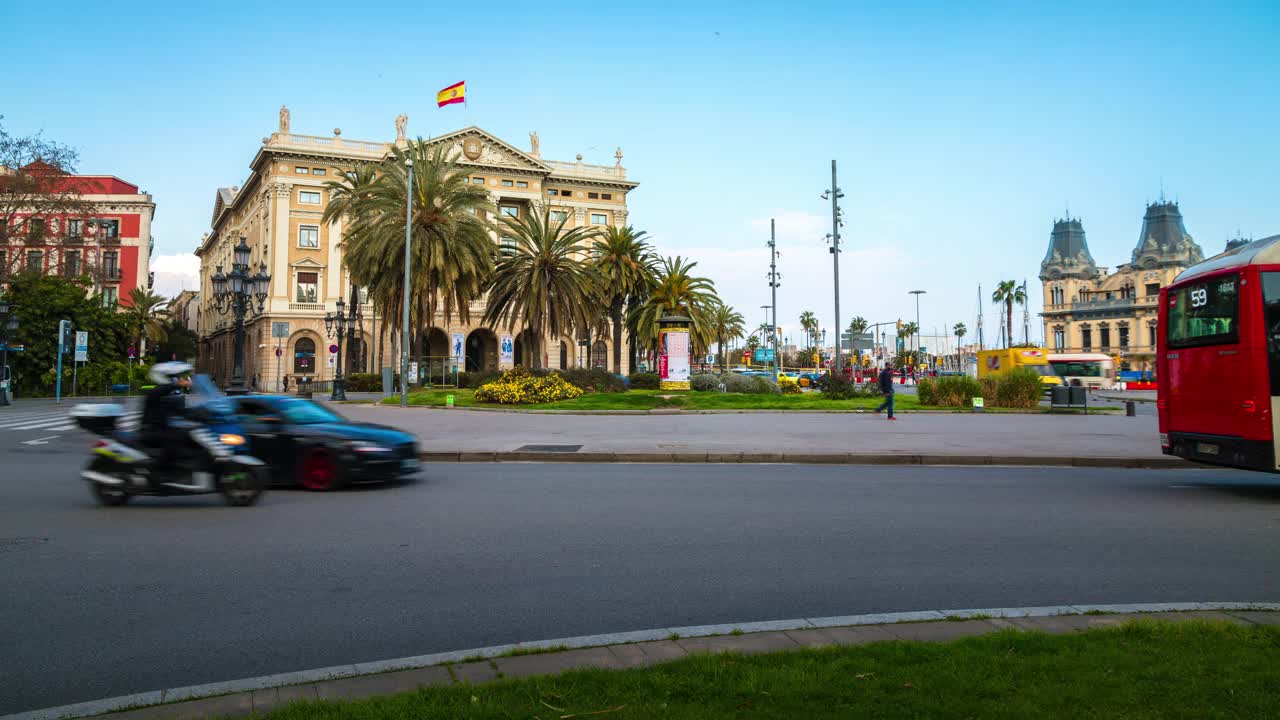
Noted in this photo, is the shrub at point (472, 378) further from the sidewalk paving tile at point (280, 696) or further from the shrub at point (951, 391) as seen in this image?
the sidewalk paving tile at point (280, 696)

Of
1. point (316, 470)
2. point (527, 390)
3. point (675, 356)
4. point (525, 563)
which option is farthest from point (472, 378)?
point (525, 563)

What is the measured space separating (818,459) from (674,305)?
1488 inches

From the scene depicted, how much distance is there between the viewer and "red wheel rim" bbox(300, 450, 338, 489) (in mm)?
10914

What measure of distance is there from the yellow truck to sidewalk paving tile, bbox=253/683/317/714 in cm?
5867

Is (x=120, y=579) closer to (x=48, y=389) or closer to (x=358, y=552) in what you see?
(x=358, y=552)

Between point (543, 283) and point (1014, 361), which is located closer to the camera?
point (543, 283)

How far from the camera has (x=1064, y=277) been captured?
12256 centimetres

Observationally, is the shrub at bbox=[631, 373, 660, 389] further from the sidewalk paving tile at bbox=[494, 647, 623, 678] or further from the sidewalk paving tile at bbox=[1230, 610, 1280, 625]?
the sidewalk paving tile at bbox=[494, 647, 623, 678]

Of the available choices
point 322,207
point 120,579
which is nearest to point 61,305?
point 322,207

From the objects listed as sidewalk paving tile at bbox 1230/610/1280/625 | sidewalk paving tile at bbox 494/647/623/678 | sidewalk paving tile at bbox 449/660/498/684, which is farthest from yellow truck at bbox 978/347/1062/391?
sidewalk paving tile at bbox 449/660/498/684

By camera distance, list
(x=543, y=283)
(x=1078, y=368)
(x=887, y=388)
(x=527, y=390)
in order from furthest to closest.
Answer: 1. (x=1078, y=368)
2. (x=543, y=283)
3. (x=527, y=390)
4. (x=887, y=388)

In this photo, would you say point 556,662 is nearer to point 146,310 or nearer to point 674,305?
point 674,305

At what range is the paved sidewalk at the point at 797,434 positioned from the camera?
15.6m

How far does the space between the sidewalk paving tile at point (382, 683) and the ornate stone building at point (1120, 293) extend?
384ft
